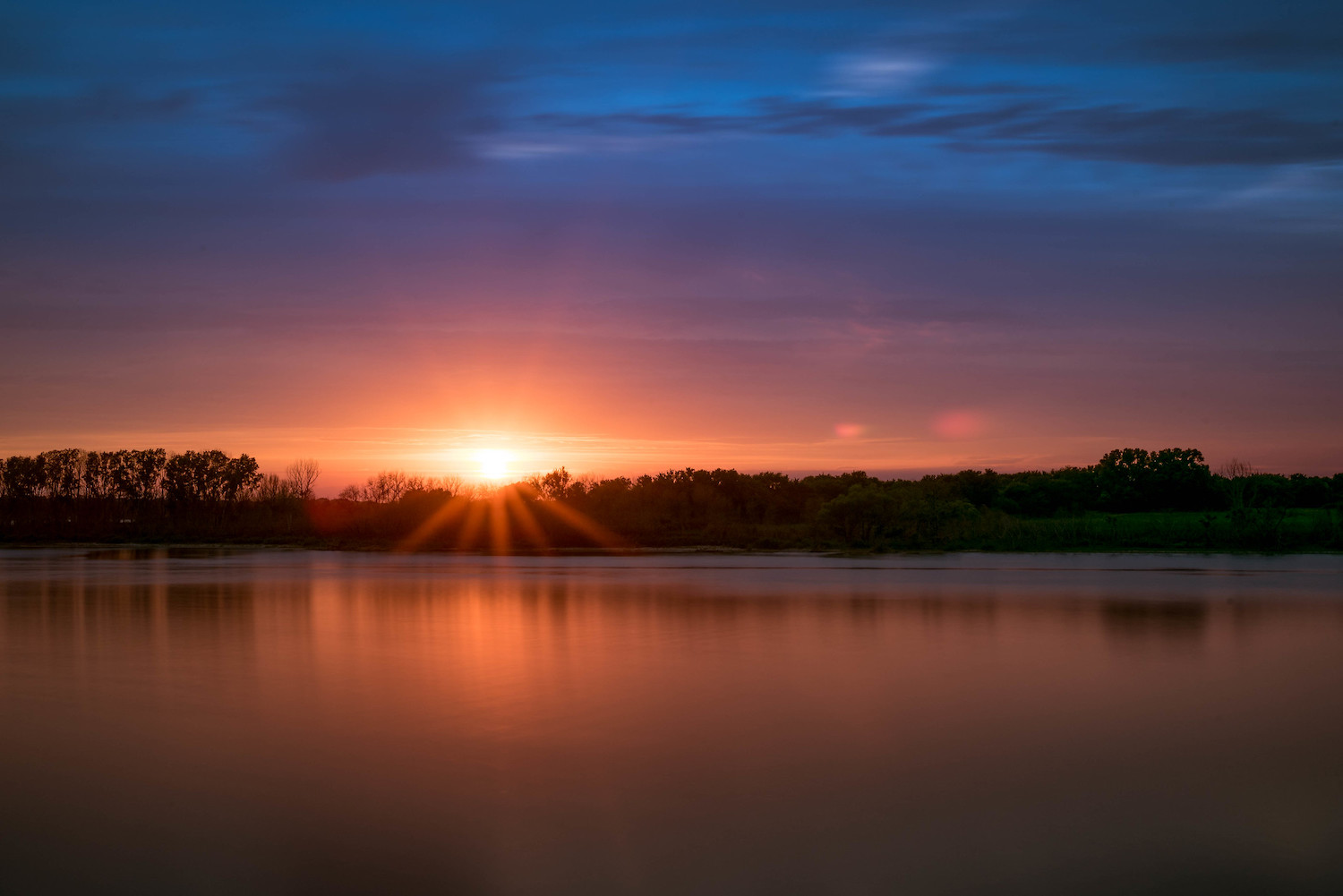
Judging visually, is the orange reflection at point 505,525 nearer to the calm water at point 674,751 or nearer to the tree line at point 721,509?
the tree line at point 721,509

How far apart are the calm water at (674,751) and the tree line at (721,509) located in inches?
843

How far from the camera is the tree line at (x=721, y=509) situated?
37156mm

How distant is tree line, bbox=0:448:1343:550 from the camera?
37.2m

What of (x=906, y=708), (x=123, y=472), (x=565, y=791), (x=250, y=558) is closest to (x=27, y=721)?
(x=565, y=791)

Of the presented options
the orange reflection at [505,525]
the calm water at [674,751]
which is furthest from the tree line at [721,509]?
the calm water at [674,751]

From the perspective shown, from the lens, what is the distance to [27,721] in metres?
8.55

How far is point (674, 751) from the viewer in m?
7.69

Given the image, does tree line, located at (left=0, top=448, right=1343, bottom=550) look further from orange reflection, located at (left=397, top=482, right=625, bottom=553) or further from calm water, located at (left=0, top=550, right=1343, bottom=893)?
calm water, located at (left=0, top=550, right=1343, bottom=893)

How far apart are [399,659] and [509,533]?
3373 centimetres

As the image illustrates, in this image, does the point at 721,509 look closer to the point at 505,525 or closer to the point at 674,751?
the point at 505,525

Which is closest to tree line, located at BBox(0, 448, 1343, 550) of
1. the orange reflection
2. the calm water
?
the orange reflection

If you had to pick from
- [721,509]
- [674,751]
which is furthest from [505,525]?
[674,751]

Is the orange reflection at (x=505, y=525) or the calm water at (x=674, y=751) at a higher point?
the orange reflection at (x=505, y=525)

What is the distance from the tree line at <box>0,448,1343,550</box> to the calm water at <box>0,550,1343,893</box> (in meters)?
21.4
